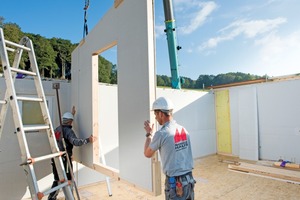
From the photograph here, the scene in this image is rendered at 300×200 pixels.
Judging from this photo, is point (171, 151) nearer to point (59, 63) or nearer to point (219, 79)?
point (219, 79)

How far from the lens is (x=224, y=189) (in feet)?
12.2

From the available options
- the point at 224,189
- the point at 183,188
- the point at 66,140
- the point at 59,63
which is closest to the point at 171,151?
the point at 183,188

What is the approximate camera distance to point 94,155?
9.77 ft

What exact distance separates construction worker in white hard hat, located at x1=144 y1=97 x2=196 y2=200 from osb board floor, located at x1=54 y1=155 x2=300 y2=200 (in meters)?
1.81

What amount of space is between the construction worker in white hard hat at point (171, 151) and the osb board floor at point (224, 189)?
1.81 meters

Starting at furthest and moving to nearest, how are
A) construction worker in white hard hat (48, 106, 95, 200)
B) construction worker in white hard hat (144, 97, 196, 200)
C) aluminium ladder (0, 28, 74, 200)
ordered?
construction worker in white hard hat (48, 106, 95, 200)
construction worker in white hard hat (144, 97, 196, 200)
aluminium ladder (0, 28, 74, 200)

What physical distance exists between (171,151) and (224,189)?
2.67 m

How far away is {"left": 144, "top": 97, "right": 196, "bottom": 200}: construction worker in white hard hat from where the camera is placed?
5.57ft

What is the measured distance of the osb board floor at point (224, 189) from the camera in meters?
3.36

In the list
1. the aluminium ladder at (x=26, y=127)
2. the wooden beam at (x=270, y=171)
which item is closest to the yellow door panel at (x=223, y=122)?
the wooden beam at (x=270, y=171)

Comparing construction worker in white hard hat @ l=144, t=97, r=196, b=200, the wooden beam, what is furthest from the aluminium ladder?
the wooden beam

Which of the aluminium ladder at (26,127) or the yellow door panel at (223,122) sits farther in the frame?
the yellow door panel at (223,122)

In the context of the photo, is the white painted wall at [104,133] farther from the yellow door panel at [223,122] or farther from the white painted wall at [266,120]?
the white painted wall at [266,120]

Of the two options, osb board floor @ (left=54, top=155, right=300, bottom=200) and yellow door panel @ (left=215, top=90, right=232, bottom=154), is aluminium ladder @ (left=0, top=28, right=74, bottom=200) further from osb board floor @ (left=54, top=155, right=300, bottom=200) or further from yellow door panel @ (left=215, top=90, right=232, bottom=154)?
yellow door panel @ (left=215, top=90, right=232, bottom=154)
